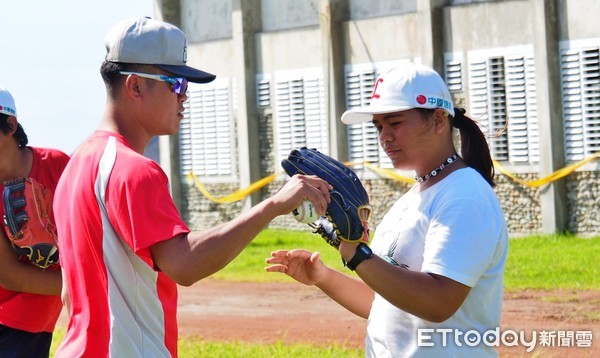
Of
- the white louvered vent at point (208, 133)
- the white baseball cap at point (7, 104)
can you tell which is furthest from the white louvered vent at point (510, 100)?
the white baseball cap at point (7, 104)

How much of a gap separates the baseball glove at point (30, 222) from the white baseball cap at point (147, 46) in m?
1.41

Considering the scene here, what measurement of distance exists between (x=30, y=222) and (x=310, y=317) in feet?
27.2

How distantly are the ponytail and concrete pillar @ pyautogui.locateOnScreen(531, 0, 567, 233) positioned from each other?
48.6ft

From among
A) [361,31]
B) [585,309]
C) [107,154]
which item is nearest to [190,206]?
[361,31]

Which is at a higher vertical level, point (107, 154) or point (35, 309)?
point (107, 154)

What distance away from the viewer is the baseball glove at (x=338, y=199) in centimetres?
415

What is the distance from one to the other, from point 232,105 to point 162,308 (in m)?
21.8

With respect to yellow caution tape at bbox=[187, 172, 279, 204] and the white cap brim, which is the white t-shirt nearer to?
the white cap brim

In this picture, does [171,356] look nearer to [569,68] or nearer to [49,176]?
[49,176]

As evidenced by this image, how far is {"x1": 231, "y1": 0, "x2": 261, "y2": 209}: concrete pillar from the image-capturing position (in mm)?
24703

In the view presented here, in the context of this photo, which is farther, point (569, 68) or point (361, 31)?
point (361, 31)

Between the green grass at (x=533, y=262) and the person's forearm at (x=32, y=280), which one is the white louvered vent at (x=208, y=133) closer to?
the green grass at (x=533, y=262)

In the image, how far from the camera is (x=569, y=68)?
18938mm

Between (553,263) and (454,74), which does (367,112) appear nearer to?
(553,263)
